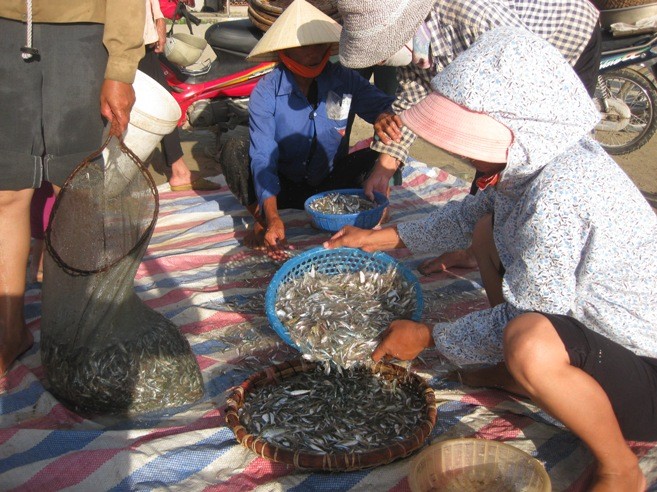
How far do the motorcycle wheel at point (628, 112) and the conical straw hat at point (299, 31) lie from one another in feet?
11.6

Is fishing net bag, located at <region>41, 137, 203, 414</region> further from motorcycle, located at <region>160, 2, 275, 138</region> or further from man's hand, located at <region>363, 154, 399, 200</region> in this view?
motorcycle, located at <region>160, 2, 275, 138</region>

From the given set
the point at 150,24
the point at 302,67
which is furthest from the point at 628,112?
the point at 150,24

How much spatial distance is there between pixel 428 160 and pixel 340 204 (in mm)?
2625

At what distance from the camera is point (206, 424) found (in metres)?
2.29

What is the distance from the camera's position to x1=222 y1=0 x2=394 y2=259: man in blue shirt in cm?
335

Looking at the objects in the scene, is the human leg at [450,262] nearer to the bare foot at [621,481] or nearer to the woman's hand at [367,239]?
the woman's hand at [367,239]

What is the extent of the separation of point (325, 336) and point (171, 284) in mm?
1180

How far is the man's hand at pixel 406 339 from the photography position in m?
2.18

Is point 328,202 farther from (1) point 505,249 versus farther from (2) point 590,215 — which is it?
(2) point 590,215

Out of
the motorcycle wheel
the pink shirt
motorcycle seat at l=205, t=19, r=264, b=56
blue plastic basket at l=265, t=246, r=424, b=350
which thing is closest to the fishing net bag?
blue plastic basket at l=265, t=246, r=424, b=350

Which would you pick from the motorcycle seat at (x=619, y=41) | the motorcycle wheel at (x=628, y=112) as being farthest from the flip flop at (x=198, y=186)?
the motorcycle wheel at (x=628, y=112)

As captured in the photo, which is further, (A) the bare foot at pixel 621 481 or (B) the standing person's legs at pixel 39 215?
(B) the standing person's legs at pixel 39 215

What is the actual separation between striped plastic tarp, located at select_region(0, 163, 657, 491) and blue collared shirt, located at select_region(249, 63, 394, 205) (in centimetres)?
60

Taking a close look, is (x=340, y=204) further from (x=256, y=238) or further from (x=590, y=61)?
(x=590, y=61)
